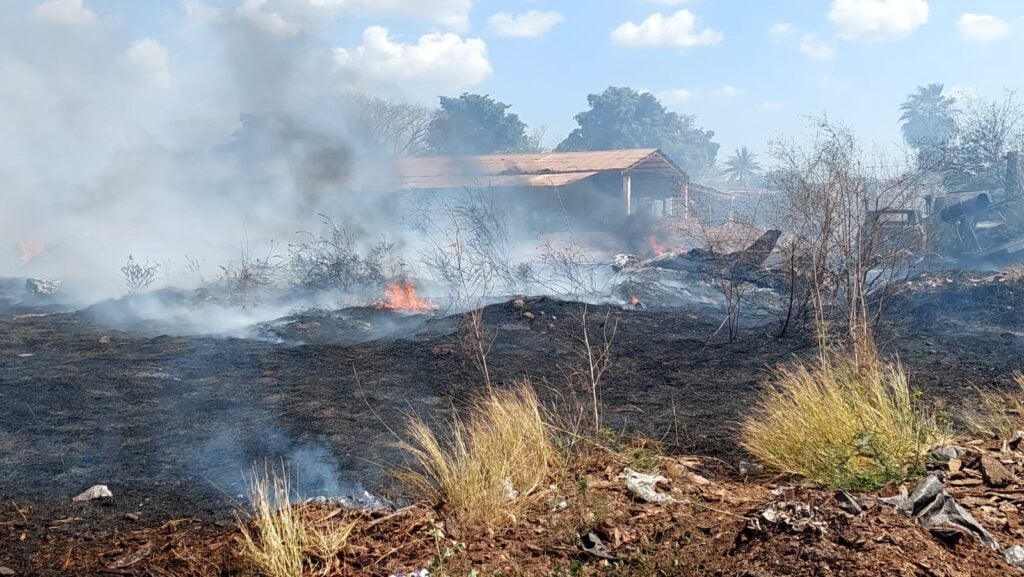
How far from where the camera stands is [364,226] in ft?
74.2

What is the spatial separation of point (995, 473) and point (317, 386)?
21.4 feet

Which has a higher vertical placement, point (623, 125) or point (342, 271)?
point (623, 125)

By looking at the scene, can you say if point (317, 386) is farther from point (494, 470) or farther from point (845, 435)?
point (845, 435)

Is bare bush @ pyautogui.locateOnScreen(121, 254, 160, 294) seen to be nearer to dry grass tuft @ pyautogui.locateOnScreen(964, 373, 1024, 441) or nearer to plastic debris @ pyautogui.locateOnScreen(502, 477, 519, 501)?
plastic debris @ pyautogui.locateOnScreen(502, 477, 519, 501)

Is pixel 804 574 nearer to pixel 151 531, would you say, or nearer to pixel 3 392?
pixel 151 531

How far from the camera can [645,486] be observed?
439 cm

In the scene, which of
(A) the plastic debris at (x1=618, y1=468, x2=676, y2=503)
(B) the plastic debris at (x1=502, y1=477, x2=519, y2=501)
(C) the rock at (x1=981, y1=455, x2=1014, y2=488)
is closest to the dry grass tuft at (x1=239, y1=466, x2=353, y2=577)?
(B) the plastic debris at (x1=502, y1=477, x2=519, y2=501)

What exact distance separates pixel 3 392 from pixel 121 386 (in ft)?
3.56

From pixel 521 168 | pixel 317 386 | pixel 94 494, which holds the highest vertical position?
pixel 521 168

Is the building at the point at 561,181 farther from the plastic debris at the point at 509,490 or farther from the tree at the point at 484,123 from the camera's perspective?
the plastic debris at the point at 509,490

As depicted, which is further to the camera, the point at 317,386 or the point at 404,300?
the point at 404,300

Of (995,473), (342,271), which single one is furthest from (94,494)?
(342,271)

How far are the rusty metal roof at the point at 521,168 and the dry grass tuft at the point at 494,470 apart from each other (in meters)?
21.7

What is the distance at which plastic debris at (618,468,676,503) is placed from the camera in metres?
4.25
